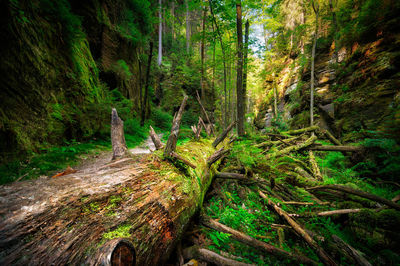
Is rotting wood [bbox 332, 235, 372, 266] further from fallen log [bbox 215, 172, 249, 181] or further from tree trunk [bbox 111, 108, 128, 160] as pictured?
tree trunk [bbox 111, 108, 128, 160]

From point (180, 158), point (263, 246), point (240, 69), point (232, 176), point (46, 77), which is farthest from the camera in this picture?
point (240, 69)

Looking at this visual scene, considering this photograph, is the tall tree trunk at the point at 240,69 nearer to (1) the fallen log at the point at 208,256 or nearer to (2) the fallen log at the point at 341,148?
(2) the fallen log at the point at 341,148

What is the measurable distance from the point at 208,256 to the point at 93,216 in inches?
52.6

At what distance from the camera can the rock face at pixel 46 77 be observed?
3042mm

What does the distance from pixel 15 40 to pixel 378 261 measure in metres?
7.41

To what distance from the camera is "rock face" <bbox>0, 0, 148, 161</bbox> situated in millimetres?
3042

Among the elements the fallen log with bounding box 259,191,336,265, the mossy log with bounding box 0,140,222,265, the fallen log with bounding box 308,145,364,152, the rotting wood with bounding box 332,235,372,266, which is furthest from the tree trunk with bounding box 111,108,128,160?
the fallen log with bounding box 308,145,364,152

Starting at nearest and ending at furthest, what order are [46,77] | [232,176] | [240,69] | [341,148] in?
[232,176]
[46,77]
[341,148]
[240,69]

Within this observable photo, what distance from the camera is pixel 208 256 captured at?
164cm

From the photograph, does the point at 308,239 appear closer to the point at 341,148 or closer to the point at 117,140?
the point at 117,140

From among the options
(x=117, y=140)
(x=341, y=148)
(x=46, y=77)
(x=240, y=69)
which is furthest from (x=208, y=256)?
(x=240, y=69)

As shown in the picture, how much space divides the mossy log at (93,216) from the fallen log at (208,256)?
1.03ft

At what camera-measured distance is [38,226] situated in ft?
3.03

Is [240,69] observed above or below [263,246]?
above
